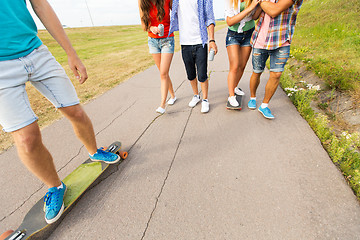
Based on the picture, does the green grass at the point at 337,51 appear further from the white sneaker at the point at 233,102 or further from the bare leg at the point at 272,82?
the white sneaker at the point at 233,102

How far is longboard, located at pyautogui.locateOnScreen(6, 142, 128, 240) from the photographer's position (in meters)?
1.44

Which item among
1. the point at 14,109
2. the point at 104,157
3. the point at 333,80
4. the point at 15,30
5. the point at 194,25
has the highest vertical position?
the point at 15,30

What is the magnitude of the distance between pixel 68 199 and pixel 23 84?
1.14m

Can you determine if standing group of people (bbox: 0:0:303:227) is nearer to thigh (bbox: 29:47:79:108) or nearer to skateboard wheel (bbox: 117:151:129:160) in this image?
thigh (bbox: 29:47:79:108)

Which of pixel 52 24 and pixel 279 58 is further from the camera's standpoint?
pixel 279 58

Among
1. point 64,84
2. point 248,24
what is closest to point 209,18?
point 248,24

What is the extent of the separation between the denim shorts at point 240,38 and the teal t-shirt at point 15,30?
2.60 metres

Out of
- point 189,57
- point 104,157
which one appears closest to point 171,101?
point 189,57

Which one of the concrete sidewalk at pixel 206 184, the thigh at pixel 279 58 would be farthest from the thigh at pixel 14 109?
the thigh at pixel 279 58

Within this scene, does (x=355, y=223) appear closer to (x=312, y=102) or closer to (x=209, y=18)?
(x=312, y=102)

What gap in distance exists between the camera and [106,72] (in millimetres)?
6645

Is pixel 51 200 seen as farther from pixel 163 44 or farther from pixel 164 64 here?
pixel 163 44

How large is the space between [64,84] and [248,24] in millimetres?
2667

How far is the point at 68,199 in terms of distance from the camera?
1695mm
